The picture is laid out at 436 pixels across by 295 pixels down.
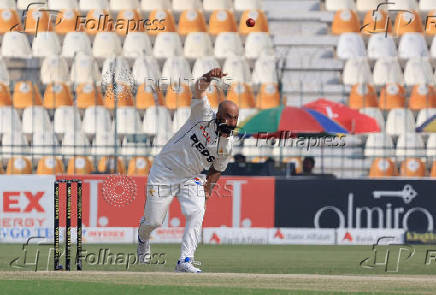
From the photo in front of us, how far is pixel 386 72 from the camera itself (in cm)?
2094

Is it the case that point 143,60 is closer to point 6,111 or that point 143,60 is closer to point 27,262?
point 6,111

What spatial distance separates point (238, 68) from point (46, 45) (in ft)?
13.4

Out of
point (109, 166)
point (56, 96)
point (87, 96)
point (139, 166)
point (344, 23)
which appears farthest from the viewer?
point (344, 23)

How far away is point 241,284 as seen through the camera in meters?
8.40

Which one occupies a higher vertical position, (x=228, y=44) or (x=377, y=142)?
(x=228, y=44)

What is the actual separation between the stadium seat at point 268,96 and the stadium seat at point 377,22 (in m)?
2.85

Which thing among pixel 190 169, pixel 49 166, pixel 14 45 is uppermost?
pixel 14 45

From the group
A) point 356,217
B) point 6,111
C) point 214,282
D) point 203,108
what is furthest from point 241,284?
point 6,111

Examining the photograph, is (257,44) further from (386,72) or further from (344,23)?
(386,72)

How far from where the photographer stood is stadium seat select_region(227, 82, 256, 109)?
19156 millimetres

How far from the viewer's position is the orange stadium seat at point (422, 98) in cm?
1994

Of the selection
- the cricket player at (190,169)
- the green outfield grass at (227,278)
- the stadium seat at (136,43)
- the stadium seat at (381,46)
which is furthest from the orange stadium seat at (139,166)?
the cricket player at (190,169)

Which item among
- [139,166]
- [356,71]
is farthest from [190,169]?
[356,71]

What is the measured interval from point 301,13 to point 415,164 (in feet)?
17.3
